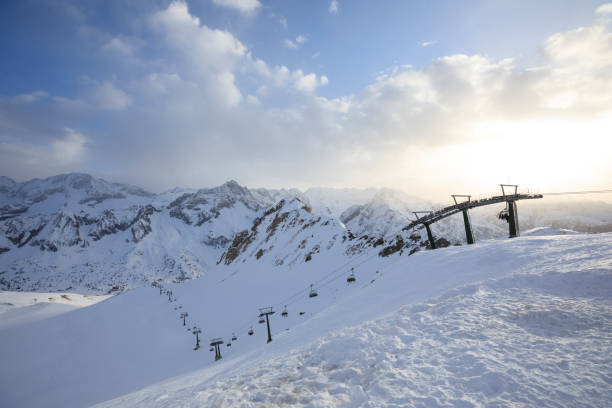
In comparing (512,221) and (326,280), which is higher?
(512,221)

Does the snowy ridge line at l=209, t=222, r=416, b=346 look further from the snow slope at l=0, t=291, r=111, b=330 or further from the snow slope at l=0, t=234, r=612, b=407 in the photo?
the snow slope at l=0, t=291, r=111, b=330

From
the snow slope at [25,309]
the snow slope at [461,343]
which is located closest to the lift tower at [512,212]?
the snow slope at [461,343]

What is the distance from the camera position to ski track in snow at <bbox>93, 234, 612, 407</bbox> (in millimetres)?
5223

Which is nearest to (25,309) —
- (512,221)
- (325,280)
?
(325,280)

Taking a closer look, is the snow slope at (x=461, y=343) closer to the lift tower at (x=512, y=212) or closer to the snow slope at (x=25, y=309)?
the lift tower at (x=512, y=212)

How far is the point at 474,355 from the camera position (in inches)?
251

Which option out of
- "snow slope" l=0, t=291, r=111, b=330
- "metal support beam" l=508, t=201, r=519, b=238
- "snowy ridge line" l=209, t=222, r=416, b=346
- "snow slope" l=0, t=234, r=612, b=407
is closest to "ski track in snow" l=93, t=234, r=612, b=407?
"snow slope" l=0, t=234, r=612, b=407

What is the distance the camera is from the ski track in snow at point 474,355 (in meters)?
5.22

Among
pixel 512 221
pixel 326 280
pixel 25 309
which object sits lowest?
pixel 25 309

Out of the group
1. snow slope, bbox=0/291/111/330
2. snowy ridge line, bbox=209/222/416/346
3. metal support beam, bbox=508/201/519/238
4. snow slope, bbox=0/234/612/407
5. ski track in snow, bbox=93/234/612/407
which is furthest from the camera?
snow slope, bbox=0/291/111/330

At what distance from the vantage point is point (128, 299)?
67500 millimetres

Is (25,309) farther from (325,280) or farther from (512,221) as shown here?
(512,221)

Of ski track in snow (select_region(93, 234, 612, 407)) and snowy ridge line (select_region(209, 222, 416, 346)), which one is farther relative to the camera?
snowy ridge line (select_region(209, 222, 416, 346))

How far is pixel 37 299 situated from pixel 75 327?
60026 millimetres
